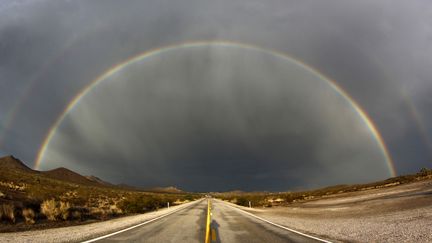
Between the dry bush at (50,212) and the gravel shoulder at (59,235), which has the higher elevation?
the dry bush at (50,212)

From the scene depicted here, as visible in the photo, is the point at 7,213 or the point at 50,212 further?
the point at 50,212

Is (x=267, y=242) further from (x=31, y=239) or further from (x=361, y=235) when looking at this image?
(x=31, y=239)

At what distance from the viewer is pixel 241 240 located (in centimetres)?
1128

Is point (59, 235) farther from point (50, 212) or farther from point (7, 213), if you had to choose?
point (50, 212)

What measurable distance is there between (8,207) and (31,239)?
954 cm

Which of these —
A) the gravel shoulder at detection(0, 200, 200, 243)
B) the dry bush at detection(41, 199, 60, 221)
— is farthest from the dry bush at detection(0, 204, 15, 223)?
the gravel shoulder at detection(0, 200, 200, 243)

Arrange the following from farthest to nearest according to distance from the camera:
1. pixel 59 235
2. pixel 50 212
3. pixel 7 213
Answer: pixel 50 212
pixel 7 213
pixel 59 235

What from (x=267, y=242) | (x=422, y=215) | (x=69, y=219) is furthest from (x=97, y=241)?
(x=422, y=215)

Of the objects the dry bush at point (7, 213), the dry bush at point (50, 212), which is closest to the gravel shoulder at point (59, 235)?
the dry bush at point (7, 213)

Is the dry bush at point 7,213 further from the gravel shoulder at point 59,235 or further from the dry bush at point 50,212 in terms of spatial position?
the gravel shoulder at point 59,235

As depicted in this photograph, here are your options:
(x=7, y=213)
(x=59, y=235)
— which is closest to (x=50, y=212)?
(x=7, y=213)

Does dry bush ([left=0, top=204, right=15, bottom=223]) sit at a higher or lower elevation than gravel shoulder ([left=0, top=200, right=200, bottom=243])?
higher

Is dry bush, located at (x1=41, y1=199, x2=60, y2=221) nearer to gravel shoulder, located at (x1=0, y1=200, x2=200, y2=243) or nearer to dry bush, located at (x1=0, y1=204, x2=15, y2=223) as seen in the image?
dry bush, located at (x1=0, y1=204, x2=15, y2=223)

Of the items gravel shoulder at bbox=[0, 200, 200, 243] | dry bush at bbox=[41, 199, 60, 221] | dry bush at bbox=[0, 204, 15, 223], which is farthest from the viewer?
dry bush at bbox=[41, 199, 60, 221]
